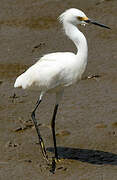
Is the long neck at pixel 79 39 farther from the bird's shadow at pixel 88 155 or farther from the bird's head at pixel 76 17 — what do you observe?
the bird's shadow at pixel 88 155

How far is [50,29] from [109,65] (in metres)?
2.36

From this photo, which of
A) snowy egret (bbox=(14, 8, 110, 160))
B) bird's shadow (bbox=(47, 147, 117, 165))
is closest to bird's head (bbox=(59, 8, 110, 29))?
snowy egret (bbox=(14, 8, 110, 160))

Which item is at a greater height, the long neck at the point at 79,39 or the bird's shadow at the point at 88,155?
the long neck at the point at 79,39

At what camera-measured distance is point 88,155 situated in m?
7.46

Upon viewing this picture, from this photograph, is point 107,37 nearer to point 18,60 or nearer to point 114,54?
point 114,54

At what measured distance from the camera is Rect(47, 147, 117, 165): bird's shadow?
729 centimetres

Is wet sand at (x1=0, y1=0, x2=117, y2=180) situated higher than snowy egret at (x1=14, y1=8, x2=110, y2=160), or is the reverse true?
snowy egret at (x1=14, y1=8, x2=110, y2=160)

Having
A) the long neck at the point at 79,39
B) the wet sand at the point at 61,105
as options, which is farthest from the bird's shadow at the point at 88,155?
the long neck at the point at 79,39

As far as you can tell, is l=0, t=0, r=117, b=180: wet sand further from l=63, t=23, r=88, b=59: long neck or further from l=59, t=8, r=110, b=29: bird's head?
l=59, t=8, r=110, b=29: bird's head

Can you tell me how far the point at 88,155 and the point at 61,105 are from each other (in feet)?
5.69

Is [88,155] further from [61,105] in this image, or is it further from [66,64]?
[61,105]

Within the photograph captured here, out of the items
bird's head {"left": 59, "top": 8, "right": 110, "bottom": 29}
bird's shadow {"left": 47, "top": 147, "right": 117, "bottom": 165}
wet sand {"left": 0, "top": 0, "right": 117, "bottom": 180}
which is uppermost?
bird's head {"left": 59, "top": 8, "right": 110, "bottom": 29}

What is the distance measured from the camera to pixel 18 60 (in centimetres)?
1097

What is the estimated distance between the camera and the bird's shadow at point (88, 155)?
23.9 feet
